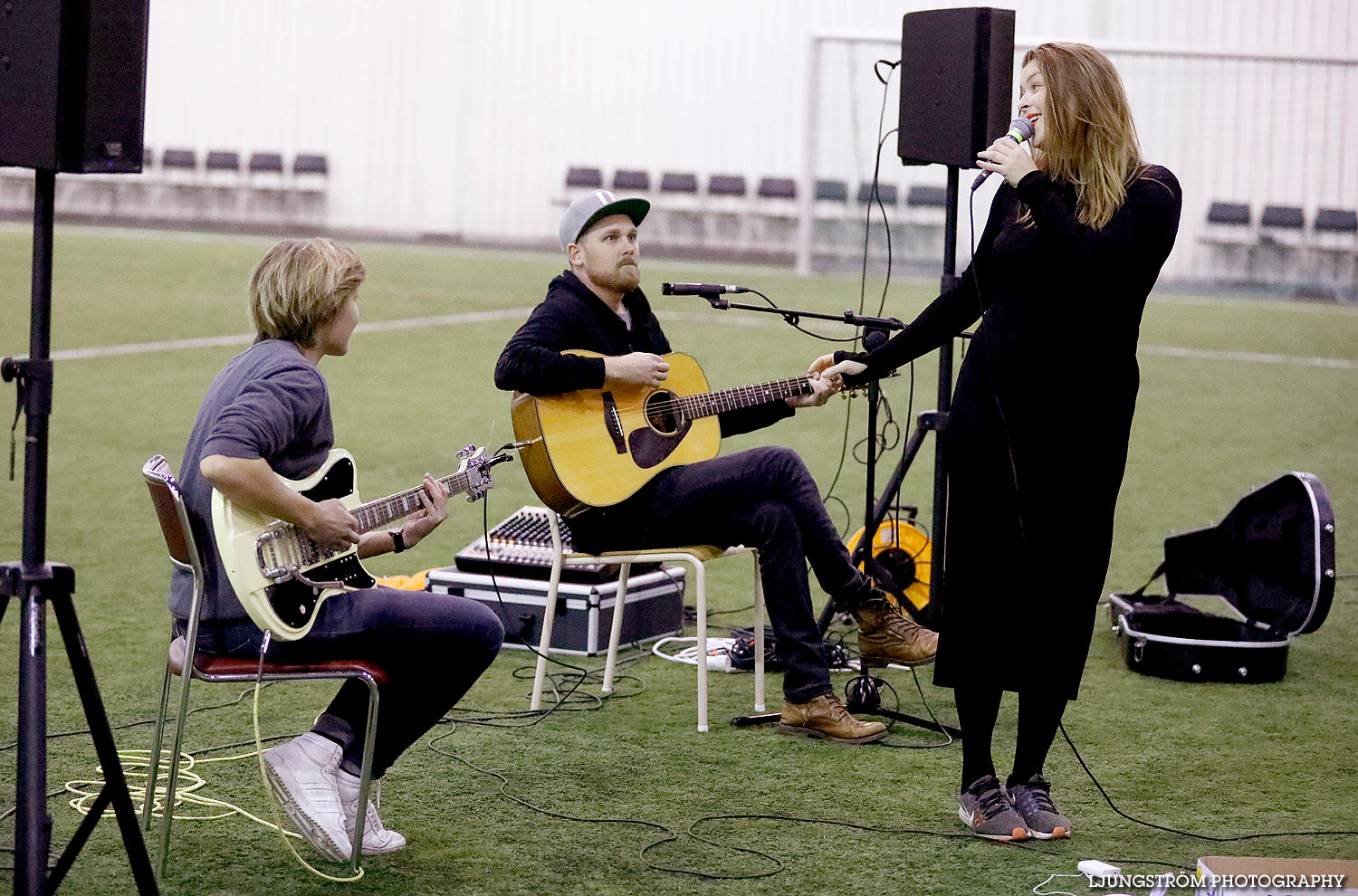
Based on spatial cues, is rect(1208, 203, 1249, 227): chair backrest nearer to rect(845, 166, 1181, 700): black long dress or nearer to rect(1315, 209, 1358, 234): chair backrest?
rect(1315, 209, 1358, 234): chair backrest

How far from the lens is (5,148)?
260 cm

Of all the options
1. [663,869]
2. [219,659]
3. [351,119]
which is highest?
[351,119]

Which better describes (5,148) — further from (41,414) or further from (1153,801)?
(1153,801)

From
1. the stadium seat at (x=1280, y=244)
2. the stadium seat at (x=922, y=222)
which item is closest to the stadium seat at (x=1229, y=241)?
the stadium seat at (x=1280, y=244)

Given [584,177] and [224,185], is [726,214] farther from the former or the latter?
[224,185]

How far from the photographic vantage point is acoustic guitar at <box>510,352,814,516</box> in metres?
3.99

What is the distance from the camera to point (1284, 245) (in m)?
16.8

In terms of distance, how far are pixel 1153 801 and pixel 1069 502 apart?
32.5 inches

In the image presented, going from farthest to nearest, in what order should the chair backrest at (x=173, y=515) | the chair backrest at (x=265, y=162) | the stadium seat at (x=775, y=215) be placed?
1. the chair backrest at (x=265, y=162)
2. the stadium seat at (x=775, y=215)
3. the chair backrest at (x=173, y=515)

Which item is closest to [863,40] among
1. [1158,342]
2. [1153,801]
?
[1158,342]

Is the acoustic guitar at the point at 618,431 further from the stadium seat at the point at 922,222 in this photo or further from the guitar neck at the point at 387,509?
the stadium seat at the point at 922,222

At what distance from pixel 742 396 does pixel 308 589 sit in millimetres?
1497

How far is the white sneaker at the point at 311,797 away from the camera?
3.07 metres

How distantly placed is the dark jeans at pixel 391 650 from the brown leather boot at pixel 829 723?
1.08 metres
